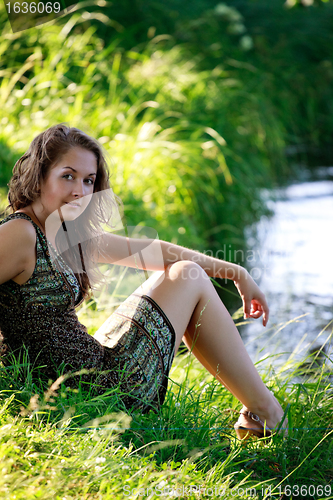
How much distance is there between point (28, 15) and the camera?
4145 millimetres

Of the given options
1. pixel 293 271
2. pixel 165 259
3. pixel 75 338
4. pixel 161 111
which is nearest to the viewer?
pixel 75 338

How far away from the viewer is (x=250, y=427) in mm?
1645

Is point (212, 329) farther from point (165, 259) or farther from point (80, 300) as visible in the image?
point (80, 300)

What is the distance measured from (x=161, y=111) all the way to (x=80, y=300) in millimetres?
2919

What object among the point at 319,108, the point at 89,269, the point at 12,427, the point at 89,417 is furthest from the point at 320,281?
the point at 319,108

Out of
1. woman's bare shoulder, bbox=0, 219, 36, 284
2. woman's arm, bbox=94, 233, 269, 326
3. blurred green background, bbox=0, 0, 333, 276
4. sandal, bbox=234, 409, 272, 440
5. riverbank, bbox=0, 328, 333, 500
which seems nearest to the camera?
riverbank, bbox=0, 328, 333, 500

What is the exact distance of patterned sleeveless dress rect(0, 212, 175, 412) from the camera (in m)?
1.45

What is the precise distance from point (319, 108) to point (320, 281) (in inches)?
167

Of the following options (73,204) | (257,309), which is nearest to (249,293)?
(257,309)

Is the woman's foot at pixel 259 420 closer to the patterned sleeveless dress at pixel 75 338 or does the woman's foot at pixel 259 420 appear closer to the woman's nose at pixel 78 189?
the patterned sleeveless dress at pixel 75 338

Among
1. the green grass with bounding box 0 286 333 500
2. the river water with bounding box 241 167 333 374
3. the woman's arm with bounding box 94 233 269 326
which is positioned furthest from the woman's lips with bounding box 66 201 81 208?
the river water with bounding box 241 167 333 374

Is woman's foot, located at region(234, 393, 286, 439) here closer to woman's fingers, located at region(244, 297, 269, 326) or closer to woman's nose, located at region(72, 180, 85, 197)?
woman's fingers, located at region(244, 297, 269, 326)

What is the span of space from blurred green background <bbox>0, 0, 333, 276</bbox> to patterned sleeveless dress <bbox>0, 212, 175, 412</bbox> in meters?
1.55

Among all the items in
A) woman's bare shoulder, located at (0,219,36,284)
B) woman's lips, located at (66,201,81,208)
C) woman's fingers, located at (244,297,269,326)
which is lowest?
woman's fingers, located at (244,297,269,326)
